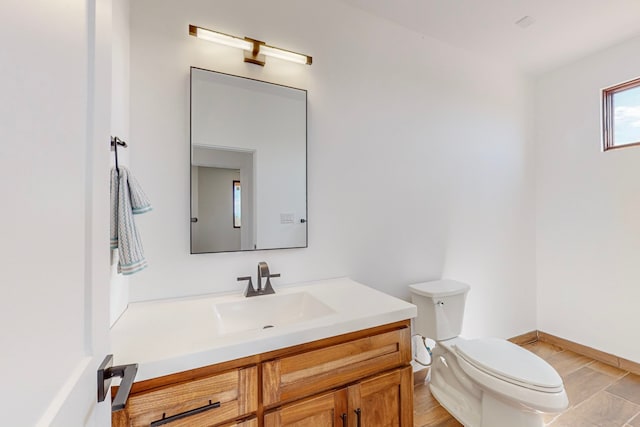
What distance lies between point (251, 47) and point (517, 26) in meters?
1.97

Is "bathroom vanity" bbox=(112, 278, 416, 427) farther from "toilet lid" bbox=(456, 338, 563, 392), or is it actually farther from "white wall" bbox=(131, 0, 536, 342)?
"toilet lid" bbox=(456, 338, 563, 392)

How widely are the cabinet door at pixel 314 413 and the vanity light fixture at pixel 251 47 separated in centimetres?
165

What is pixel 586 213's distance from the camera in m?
2.38

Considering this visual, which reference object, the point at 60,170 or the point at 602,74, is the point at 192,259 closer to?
the point at 60,170

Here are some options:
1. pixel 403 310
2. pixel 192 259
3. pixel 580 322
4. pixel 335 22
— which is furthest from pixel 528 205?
pixel 192 259

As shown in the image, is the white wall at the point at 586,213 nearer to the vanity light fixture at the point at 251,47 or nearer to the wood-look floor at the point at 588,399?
the wood-look floor at the point at 588,399

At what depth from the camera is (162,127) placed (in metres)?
1.36

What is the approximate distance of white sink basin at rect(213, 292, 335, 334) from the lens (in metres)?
1.29

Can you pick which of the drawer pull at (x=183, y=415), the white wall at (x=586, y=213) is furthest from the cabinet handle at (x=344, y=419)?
the white wall at (x=586, y=213)

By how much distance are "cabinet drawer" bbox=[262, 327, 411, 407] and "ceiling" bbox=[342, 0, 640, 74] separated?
6.62ft

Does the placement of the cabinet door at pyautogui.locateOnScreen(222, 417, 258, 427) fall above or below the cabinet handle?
above

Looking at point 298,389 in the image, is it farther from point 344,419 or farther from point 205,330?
point 205,330

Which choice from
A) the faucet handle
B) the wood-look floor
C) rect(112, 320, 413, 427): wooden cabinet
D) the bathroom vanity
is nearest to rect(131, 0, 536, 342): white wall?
the faucet handle

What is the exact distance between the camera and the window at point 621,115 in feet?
7.19
